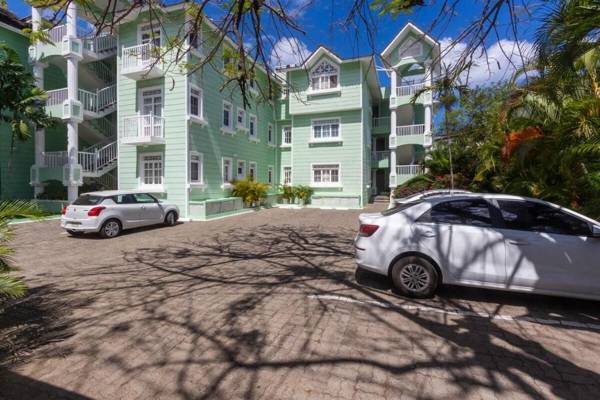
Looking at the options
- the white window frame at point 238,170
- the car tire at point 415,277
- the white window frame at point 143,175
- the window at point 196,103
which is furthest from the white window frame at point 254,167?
the car tire at point 415,277

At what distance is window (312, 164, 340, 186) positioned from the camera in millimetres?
20922

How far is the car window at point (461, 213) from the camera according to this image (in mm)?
4281

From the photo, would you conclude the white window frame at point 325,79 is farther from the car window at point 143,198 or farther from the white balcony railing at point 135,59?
the car window at point 143,198

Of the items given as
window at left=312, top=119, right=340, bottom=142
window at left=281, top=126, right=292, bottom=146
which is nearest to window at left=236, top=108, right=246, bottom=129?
window at left=312, top=119, right=340, bottom=142

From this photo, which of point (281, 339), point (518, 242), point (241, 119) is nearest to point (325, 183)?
point (241, 119)

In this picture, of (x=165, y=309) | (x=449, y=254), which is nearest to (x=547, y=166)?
(x=449, y=254)

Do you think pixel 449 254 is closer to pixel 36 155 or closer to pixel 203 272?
pixel 203 272

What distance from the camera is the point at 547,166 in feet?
25.5

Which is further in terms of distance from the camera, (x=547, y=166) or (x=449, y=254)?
(x=547, y=166)

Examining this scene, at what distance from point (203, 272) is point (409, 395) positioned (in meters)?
4.38

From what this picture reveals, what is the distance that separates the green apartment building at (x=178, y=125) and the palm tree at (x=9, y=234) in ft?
28.7

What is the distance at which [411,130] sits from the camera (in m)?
20.7

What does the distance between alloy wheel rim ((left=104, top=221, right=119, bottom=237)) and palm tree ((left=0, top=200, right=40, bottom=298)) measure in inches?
279

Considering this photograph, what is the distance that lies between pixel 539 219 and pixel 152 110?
1615 cm
